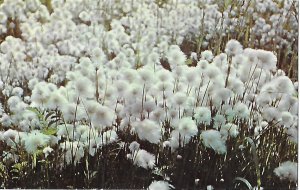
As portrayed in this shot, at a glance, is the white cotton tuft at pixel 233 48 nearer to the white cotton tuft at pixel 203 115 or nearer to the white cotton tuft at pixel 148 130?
the white cotton tuft at pixel 203 115

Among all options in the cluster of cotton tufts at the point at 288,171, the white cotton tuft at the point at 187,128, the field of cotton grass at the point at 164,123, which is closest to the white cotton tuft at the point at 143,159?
the field of cotton grass at the point at 164,123

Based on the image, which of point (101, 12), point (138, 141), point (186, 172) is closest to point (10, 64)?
point (101, 12)

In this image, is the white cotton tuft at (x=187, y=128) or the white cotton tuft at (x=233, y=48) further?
the white cotton tuft at (x=233, y=48)

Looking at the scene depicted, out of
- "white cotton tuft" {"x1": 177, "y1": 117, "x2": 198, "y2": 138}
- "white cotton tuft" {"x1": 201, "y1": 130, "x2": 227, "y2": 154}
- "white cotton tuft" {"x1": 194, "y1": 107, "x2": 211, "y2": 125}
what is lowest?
"white cotton tuft" {"x1": 201, "y1": 130, "x2": 227, "y2": 154}

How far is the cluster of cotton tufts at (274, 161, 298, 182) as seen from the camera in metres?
1.96

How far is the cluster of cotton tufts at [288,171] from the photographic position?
77.1 inches

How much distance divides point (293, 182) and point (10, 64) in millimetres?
1142

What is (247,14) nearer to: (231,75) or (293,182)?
(231,75)

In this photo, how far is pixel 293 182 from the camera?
1966 mm

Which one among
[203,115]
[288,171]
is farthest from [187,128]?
[288,171]

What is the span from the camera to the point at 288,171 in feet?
6.45

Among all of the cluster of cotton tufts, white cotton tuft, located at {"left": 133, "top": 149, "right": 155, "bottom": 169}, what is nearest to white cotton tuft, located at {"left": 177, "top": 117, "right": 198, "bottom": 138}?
white cotton tuft, located at {"left": 133, "top": 149, "right": 155, "bottom": 169}

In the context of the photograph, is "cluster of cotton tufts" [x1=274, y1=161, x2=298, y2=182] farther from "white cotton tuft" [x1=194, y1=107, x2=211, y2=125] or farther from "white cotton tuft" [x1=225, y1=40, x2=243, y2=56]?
→ "white cotton tuft" [x1=225, y1=40, x2=243, y2=56]

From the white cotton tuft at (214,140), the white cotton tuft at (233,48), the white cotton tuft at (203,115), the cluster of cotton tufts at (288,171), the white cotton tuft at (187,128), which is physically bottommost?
the cluster of cotton tufts at (288,171)
